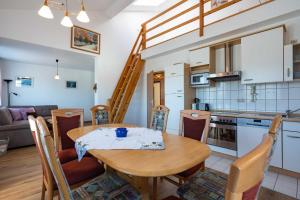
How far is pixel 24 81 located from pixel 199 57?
6196 millimetres

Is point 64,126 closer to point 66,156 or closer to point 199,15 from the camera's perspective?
point 66,156

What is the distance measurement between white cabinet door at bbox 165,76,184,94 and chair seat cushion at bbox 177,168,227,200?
244cm

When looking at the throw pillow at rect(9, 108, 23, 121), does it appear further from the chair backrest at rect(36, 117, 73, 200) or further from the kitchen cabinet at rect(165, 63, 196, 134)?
the chair backrest at rect(36, 117, 73, 200)

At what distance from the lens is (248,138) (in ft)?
8.54

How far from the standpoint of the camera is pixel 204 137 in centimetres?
169

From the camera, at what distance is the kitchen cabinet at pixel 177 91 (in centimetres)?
358

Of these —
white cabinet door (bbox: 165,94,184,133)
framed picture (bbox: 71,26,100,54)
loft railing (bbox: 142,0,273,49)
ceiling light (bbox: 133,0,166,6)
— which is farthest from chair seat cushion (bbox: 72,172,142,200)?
ceiling light (bbox: 133,0,166,6)

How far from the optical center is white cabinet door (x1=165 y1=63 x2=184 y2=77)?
3588 mm

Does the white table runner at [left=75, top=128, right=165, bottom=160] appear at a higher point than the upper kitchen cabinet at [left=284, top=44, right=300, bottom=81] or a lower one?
lower

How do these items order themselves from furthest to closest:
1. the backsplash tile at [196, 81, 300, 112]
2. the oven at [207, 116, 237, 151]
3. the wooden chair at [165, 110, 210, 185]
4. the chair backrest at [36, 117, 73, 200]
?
1. the oven at [207, 116, 237, 151]
2. the backsplash tile at [196, 81, 300, 112]
3. the wooden chair at [165, 110, 210, 185]
4. the chair backrest at [36, 117, 73, 200]

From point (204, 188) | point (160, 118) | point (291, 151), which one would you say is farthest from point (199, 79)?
point (204, 188)

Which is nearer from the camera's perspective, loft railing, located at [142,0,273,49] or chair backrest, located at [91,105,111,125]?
chair backrest, located at [91,105,111,125]

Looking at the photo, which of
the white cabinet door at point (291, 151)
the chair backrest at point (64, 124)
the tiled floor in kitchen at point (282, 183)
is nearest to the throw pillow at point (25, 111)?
the chair backrest at point (64, 124)

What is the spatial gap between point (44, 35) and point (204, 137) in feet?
13.0
